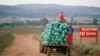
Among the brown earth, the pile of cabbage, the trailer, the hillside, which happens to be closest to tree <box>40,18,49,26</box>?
the hillside

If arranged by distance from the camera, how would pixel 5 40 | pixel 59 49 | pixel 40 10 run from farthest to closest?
pixel 5 40 → pixel 40 10 → pixel 59 49

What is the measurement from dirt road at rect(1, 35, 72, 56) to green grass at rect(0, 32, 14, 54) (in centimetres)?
17

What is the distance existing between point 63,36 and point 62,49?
30 cm

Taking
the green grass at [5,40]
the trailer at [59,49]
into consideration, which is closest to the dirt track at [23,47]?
the green grass at [5,40]

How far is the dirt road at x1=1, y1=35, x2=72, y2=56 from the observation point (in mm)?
11430

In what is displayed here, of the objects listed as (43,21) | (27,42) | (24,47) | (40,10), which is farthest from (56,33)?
(27,42)

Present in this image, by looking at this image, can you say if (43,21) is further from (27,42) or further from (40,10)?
(27,42)

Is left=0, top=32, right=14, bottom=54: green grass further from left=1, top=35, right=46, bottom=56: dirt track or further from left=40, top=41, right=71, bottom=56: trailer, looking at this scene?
left=40, top=41, right=71, bottom=56: trailer

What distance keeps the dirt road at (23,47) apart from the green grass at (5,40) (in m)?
0.17

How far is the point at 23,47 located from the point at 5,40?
4.33 ft

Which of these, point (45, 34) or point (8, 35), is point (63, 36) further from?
point (8, 35)

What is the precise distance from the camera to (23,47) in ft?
39.1

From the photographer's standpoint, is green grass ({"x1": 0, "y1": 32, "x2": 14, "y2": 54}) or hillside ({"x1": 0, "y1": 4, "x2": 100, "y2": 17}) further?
green grass ({"x1": 0, "y1": 32, "x2": 14, "y2": 54})

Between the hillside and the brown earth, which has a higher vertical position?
the hillside
